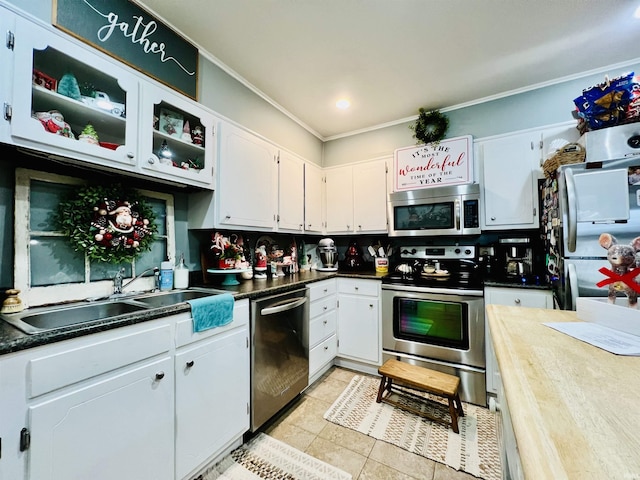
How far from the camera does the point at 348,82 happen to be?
2.29 meters

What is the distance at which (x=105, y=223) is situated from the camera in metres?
1.47

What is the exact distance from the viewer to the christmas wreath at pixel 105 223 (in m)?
1.38

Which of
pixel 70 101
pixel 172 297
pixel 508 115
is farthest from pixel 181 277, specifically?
pixel 508 115

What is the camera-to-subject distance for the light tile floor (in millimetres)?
1457

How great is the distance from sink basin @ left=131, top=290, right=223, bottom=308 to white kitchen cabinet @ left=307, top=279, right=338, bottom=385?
86 cm

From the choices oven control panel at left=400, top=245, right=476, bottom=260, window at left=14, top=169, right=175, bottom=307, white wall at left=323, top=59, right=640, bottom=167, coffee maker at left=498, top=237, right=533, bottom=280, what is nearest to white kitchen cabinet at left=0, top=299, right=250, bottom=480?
window at left=14, top=169, right=175, bottom=307

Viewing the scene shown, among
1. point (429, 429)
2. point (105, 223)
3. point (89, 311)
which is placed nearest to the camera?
point (89, 311)

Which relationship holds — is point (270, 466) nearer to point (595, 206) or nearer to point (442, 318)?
point (442, 318)

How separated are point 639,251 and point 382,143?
2.55 m

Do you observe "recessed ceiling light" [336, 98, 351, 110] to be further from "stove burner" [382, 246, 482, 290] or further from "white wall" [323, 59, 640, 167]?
"stove burner" [382, 246, 482, 290]

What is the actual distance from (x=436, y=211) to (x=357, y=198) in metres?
0.86

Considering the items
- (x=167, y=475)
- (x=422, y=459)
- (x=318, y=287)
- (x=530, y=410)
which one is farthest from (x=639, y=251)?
(x=167, y=475)

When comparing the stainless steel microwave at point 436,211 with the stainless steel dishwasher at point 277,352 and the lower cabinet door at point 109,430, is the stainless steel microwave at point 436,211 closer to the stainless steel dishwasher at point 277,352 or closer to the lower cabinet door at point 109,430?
the stainless steel dishwasher at point 277,352

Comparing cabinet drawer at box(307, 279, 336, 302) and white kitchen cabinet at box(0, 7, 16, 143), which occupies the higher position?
white kitchen cabinet at box(0, 7, 16, 143)
